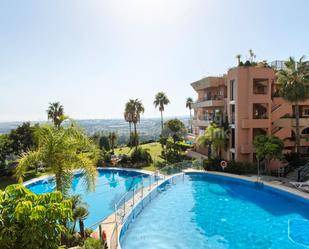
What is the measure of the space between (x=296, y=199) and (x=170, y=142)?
20.3 meters

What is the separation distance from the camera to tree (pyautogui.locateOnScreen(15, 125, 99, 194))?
970cm

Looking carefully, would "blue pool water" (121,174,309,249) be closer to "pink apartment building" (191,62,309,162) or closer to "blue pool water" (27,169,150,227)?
"blue pool water" (27,169,150,227)

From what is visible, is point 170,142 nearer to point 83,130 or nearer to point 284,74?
point 284,74

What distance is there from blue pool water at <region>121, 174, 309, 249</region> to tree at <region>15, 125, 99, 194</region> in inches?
192

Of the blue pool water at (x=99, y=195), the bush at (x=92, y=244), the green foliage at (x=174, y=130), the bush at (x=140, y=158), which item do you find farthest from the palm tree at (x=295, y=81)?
the bush at (x=92, y=244)

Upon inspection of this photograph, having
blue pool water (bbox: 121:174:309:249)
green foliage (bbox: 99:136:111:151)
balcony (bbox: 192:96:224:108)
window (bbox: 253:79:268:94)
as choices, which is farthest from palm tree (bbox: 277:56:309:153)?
green foliage (bbox: 99:136:111:151)

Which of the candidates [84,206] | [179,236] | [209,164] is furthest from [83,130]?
[209,164]

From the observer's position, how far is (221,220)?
50.3 feet

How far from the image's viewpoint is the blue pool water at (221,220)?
497 inches

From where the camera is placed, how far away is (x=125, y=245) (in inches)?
490

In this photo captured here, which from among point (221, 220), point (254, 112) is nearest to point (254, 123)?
point (254, 112)

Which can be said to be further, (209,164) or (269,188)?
(209,164)

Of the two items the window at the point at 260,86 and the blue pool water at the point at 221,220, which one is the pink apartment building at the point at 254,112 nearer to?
the window at the point at 260,86

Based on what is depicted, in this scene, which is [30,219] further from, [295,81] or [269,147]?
[295,81]
